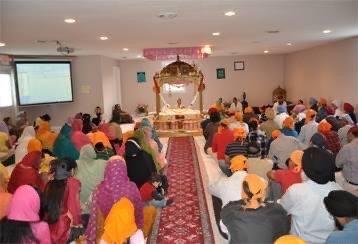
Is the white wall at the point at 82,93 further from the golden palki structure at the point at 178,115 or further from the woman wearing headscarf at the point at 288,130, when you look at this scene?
the woman wearing headscarf at the point at 288,130

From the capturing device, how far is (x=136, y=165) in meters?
4.20

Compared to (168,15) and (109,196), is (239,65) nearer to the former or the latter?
(168,15)

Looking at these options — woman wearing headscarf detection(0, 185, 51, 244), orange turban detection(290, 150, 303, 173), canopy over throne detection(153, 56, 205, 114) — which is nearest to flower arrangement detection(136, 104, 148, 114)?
canopy over throne detection(153, 56, 205, 114)

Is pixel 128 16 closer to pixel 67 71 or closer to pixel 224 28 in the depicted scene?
pixel 224 28

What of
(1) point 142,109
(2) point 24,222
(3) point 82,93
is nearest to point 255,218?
(2) point 24,222

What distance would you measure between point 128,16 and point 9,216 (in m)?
3.18

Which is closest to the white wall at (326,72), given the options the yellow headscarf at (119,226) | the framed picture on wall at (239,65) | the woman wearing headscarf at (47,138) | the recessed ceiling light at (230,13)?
the framed picture on wall at (239,65)

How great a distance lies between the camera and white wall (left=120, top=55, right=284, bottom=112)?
15180 millimetres

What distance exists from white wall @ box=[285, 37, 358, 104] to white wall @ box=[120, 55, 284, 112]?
3.34 ft

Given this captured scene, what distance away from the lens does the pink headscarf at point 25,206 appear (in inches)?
96.3

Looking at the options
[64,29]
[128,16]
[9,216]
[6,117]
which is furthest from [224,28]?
[6,117]

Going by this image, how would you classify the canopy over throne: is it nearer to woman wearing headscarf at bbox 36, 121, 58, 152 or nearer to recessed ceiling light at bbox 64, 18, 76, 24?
woman wearing headscarf at bbox 36, 121, 58, 152

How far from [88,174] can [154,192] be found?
0.79 m

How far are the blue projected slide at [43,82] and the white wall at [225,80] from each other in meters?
4.00
